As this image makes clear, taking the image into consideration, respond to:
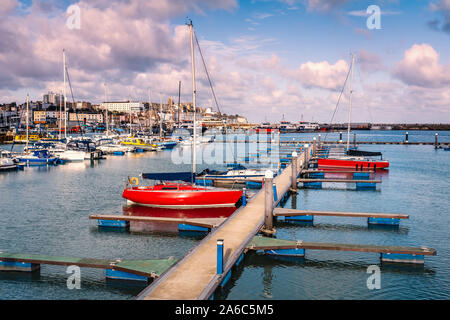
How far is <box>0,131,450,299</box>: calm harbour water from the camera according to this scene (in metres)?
13.5

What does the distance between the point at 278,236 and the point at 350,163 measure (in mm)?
29912

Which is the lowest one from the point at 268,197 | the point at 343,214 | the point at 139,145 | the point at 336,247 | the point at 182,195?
the point at 336,247

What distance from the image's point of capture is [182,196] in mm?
24859

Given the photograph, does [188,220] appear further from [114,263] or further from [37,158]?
[37,158]

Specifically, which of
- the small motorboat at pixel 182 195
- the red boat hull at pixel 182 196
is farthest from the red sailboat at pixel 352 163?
the red boat hull at pixel 182 196

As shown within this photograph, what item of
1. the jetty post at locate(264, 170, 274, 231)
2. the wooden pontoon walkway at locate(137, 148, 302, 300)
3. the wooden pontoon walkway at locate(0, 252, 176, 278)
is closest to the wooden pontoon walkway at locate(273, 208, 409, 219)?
the wooden pontoon walkway at locate(137, 148, 302, 300)

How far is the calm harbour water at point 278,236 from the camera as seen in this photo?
1349 cm

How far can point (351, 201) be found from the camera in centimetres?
2981

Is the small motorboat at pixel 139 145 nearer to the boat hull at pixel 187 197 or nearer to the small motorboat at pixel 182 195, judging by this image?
the small motorboat at pixel 182 195

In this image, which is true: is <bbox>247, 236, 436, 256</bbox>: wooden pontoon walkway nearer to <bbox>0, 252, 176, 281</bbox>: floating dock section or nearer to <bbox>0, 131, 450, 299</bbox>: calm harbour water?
<bbox>0, 131, 450, 299</bbox>: calm harbour water

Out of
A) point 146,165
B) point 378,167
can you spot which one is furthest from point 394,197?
point 146,165

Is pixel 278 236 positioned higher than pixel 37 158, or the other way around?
pixel 37 158

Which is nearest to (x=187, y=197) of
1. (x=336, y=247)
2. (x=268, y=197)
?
(x=268, y=197)
